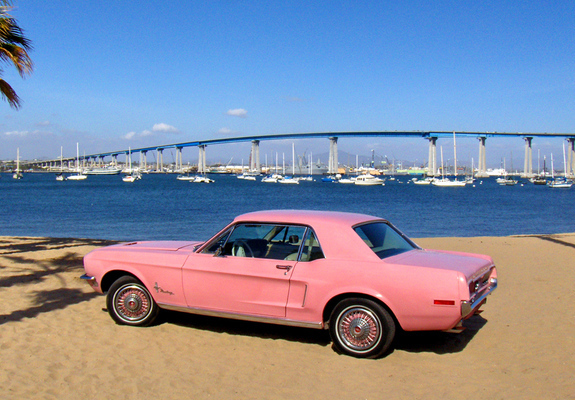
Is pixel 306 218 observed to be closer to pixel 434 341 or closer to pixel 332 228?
pixel 332 228

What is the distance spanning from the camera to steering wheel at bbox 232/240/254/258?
5672 mm

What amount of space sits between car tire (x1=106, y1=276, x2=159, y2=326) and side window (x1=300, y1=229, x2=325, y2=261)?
6.63 feet

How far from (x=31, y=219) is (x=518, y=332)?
32187mm

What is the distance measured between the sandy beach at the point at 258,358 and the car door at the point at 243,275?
0.48m

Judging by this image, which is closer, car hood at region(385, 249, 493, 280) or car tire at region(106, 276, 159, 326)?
car hood at region(385, 249, 493, 280)

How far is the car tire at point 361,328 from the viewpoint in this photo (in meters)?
4.90

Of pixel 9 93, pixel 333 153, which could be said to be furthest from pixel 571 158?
pixel 9 93

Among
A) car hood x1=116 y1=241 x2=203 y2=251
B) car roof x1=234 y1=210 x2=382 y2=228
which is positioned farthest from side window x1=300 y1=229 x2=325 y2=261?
car hood x1=116 y1=241 x2=203 y2=251

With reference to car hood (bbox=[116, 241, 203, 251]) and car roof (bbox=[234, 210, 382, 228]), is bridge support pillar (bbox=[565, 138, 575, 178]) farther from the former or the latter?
car hood (bbox=[116, 241, 203, 251])

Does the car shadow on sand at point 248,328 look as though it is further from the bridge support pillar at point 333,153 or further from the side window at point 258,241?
the bridge support pillar at point 333,153

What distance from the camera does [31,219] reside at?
1256 inches

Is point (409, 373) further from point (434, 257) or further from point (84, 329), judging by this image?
point (84, 329)

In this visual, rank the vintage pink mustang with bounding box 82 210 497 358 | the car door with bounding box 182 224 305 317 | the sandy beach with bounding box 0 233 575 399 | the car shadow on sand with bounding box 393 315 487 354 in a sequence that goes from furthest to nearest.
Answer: the car shadow on sand with bounding box 393 315 487 354 < the car door with bounding box 182 224 305 317 < the vintage pink mustang with bounding box 82 210 497 358 < the sandy beach with bounding box 0 233 575 399

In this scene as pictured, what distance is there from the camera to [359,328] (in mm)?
5008
